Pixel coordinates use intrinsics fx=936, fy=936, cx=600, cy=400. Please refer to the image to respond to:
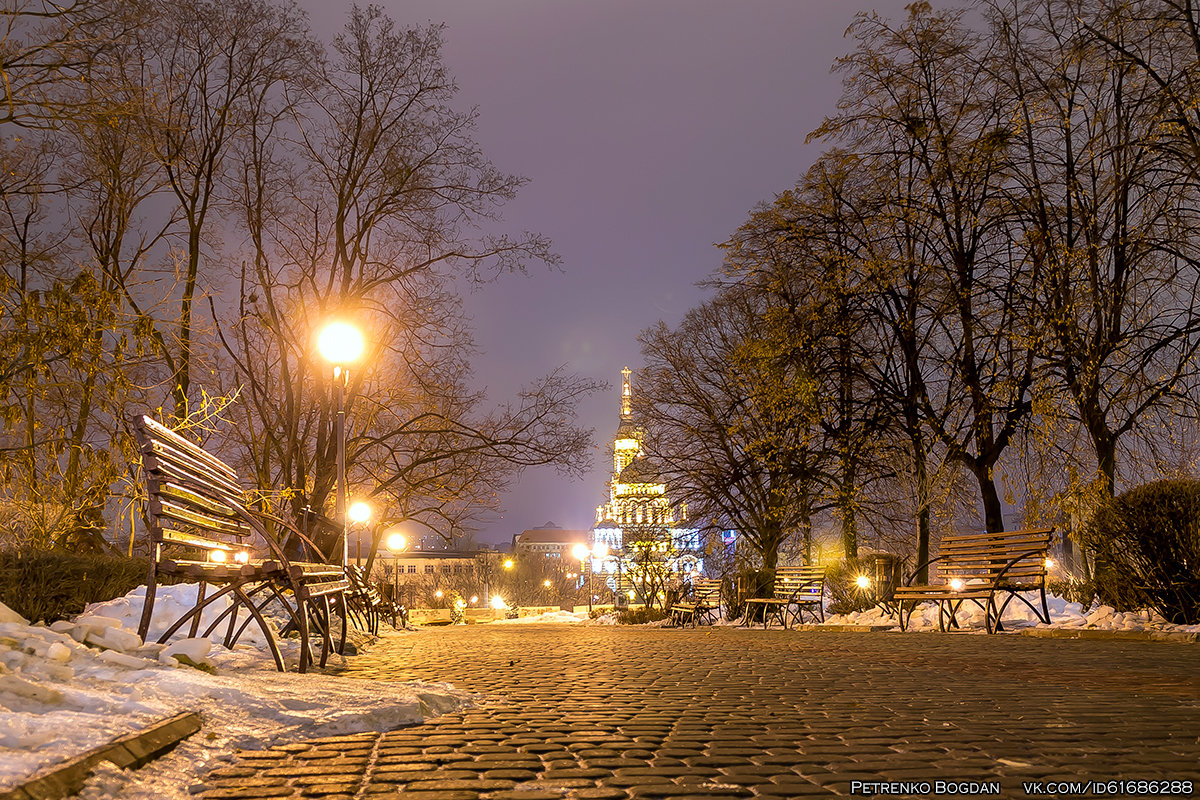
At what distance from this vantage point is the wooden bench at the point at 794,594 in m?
18.0

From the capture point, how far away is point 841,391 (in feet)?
72.0

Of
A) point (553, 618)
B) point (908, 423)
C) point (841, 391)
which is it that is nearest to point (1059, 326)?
point (908, 423)

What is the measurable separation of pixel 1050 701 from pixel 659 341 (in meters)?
26.9

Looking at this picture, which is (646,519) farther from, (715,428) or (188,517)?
(188,517)

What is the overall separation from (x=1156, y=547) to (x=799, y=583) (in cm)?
827

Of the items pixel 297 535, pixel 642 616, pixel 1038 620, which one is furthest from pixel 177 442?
pixel 642 616

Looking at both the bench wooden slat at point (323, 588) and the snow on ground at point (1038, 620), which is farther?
the snow on ground at point (1038, 620)

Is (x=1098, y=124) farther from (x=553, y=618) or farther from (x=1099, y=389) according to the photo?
(x=553, y=618)

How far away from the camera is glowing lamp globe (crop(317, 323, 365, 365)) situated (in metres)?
12.1

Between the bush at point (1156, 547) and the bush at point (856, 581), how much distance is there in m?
7.02

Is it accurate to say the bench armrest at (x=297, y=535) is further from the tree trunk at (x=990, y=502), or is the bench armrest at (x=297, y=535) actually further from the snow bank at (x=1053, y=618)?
the tree trunk at (x=990, y=502)

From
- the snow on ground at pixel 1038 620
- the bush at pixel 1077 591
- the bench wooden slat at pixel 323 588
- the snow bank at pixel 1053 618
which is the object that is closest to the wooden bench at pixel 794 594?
the snow on ground at pixel 1038 620

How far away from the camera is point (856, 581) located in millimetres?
19188

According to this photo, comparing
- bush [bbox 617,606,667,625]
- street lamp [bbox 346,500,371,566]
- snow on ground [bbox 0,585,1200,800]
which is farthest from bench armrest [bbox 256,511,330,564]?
bush [bbox 617,606,667,625]
